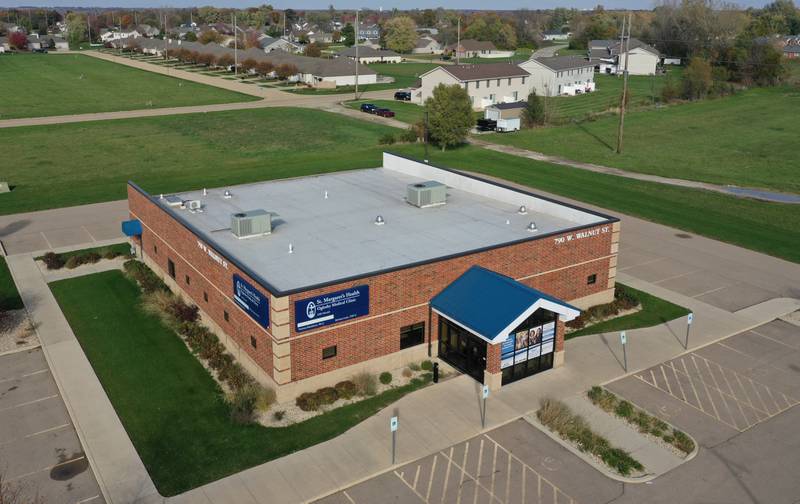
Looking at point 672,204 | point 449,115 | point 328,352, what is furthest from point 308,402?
point 449,115

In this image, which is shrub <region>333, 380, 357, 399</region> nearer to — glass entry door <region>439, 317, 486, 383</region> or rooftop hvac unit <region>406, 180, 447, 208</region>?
glass entry door <region>439, 317, 486, 383</region>

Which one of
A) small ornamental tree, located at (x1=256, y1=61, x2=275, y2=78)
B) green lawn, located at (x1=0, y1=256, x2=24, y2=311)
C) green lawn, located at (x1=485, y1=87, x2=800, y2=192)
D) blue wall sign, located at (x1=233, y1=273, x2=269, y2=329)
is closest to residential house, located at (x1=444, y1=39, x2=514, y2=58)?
small ornamental tree, located at (x1=256, y1=61, x2=275, y2=78)

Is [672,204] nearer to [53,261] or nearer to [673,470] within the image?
[673,470]

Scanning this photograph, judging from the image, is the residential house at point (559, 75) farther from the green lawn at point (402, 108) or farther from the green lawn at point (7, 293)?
the green lawn at point (7, 293)

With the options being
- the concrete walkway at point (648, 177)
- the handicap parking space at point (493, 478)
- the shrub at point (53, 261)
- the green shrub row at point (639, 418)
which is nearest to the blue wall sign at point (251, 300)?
the handicap parking space at point (493, 478)

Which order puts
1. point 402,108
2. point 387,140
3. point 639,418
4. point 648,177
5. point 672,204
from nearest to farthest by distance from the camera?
point 639,418, point 672,204, point 648,177, point 387,140, point 402,108

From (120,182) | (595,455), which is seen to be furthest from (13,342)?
(120,182)
